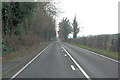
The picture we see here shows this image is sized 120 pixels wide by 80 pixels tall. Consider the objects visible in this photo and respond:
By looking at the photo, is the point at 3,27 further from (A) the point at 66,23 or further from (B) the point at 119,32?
(A) the point at 66,23

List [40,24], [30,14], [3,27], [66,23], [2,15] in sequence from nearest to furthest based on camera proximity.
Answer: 1. [2,15]
2. [3,27]
3. [30,14]
4. [40,24]
5. [66,23]

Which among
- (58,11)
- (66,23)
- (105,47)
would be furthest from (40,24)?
(66,23)

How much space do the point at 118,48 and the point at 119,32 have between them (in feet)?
6.16

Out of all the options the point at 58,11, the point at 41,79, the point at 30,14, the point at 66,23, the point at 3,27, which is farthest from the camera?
the point at 66,23

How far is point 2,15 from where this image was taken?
13.9m

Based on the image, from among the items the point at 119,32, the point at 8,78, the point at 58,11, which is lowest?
the point at 8,78

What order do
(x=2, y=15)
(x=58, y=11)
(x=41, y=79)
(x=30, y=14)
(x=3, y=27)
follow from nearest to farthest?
1. (x=41, y=79)
2. (x=2, y=15)
3. (x=3, y=27)
4. (x=30, y=14)
5. (x=58, y=11)

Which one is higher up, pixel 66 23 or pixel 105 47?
pixel 66 23

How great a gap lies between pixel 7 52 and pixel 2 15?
3517 millimetres

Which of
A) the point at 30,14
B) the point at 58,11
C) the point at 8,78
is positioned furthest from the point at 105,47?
the point at 8,78

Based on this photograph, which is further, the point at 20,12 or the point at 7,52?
the point at 20,12

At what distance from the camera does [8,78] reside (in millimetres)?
6871

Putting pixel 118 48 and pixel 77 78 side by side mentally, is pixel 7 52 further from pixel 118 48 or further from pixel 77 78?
pixel 118 48

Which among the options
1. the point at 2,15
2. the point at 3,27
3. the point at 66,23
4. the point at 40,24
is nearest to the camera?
the point at 2,15
